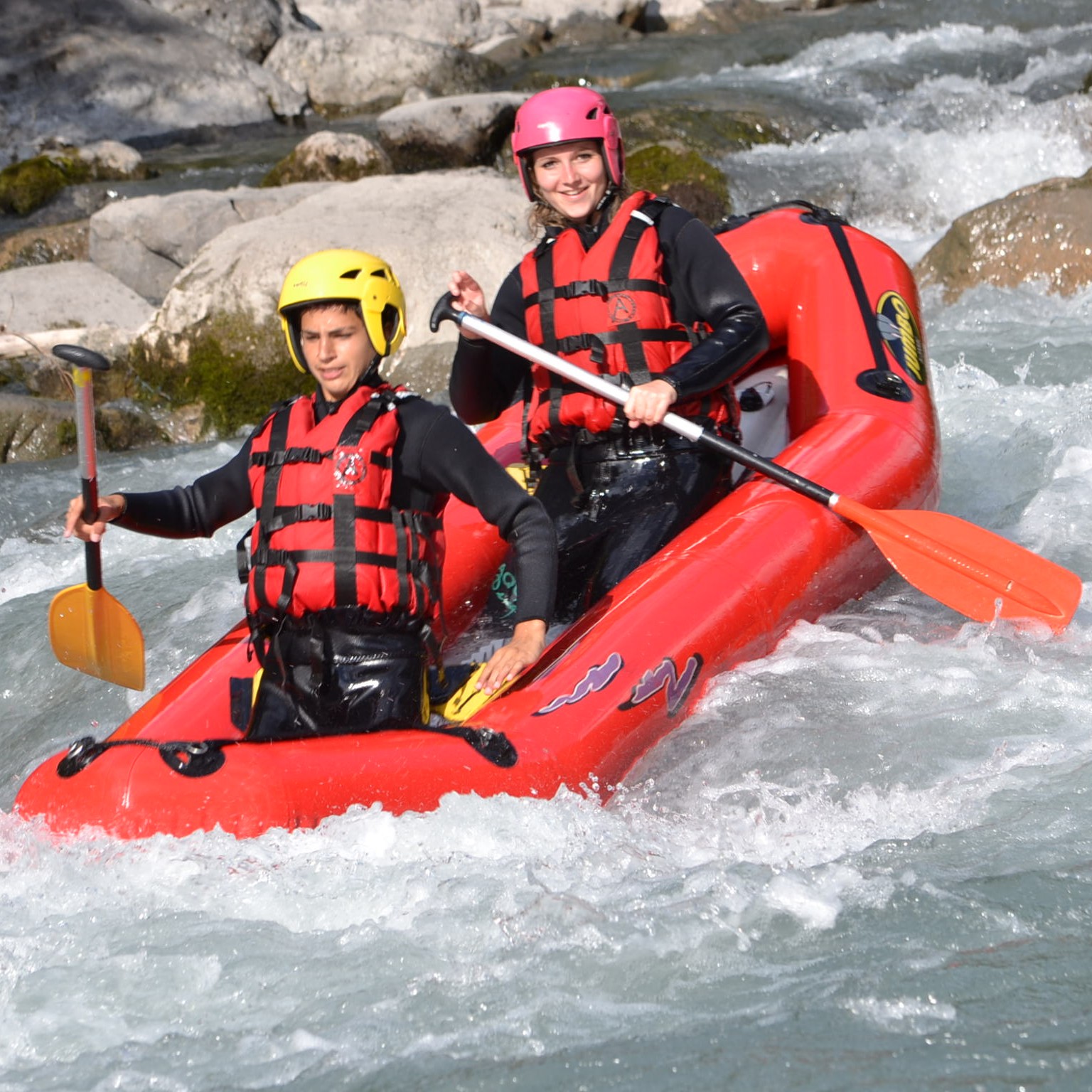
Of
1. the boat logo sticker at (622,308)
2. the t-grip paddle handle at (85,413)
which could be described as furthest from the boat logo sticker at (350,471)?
the boat logo sticker at (622,308)

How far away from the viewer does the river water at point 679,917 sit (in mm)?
2229

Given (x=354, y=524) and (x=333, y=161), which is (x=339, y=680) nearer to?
(x=354, y=524)

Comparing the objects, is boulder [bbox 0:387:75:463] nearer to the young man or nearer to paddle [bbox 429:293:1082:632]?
paddle [bbox 429:293:1082:632]

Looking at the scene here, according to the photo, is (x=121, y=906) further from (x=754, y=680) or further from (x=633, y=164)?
(x=633, y=164)

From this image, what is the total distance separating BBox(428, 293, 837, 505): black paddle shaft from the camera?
11.3 ft

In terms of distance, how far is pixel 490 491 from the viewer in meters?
2.83

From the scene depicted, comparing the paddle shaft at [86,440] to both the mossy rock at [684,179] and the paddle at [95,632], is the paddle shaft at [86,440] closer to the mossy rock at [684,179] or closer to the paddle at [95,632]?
the paddle at [95,632]

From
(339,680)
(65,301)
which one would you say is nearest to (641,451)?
(339,680)

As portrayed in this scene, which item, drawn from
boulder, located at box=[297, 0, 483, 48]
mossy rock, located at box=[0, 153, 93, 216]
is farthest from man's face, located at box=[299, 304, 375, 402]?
boulder, located at box=[297, 0, 483, 48]

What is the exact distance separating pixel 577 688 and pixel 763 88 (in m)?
9.37

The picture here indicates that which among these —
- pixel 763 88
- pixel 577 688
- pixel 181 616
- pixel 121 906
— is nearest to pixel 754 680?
pixel 577 688

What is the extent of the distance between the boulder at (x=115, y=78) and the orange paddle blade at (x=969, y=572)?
1050cm

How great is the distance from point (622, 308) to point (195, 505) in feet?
3.99

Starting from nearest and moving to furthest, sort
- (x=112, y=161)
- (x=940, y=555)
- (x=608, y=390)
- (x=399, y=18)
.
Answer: (x=608, y=390)
(x=940, y=555)
(x=112, y=161)
(x=399, y=18)
